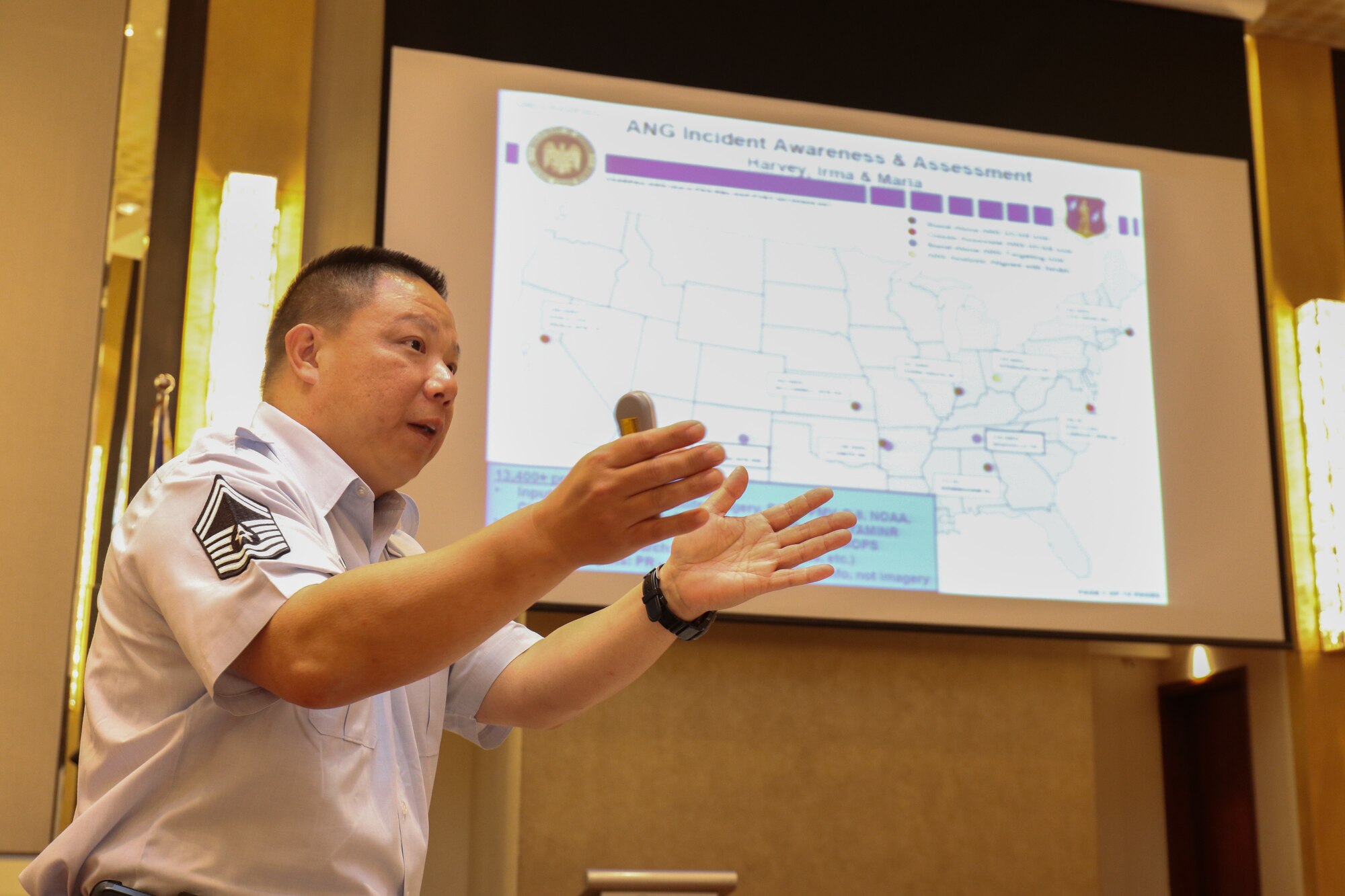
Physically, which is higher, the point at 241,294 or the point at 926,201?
the point at 926,201

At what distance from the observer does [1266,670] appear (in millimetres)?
4125

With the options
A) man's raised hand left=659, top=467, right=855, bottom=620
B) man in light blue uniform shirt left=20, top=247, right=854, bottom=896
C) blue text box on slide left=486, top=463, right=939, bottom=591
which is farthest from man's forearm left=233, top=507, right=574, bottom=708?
blue text box on slide left=486, top=463, right=939, bottom=591

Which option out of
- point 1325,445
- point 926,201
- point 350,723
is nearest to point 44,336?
point 350,723

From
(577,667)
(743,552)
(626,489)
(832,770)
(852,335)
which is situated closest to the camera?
(626,489)

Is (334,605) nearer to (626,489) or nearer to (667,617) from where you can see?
(626,489)

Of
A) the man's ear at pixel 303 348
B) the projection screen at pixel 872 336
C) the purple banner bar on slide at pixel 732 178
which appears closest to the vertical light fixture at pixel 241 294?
the projection screen at pixel 872 336

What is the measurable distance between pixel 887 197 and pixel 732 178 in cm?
49

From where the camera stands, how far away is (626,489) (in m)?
1.16

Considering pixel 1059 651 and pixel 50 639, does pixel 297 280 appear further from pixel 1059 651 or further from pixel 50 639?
pixel 1059 651

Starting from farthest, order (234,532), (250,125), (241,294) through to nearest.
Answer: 1. (250,125)
2. (241,294)
3. (234,532)

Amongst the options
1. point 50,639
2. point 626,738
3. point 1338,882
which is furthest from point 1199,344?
point 50,639

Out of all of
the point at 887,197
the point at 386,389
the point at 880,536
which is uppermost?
the point at 887,197

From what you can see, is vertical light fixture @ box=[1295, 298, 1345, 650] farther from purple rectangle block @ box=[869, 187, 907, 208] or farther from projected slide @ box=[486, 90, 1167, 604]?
purple rectangle block @ box=[869, 187, 907, 208]

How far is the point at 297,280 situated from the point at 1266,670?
3463 mm
